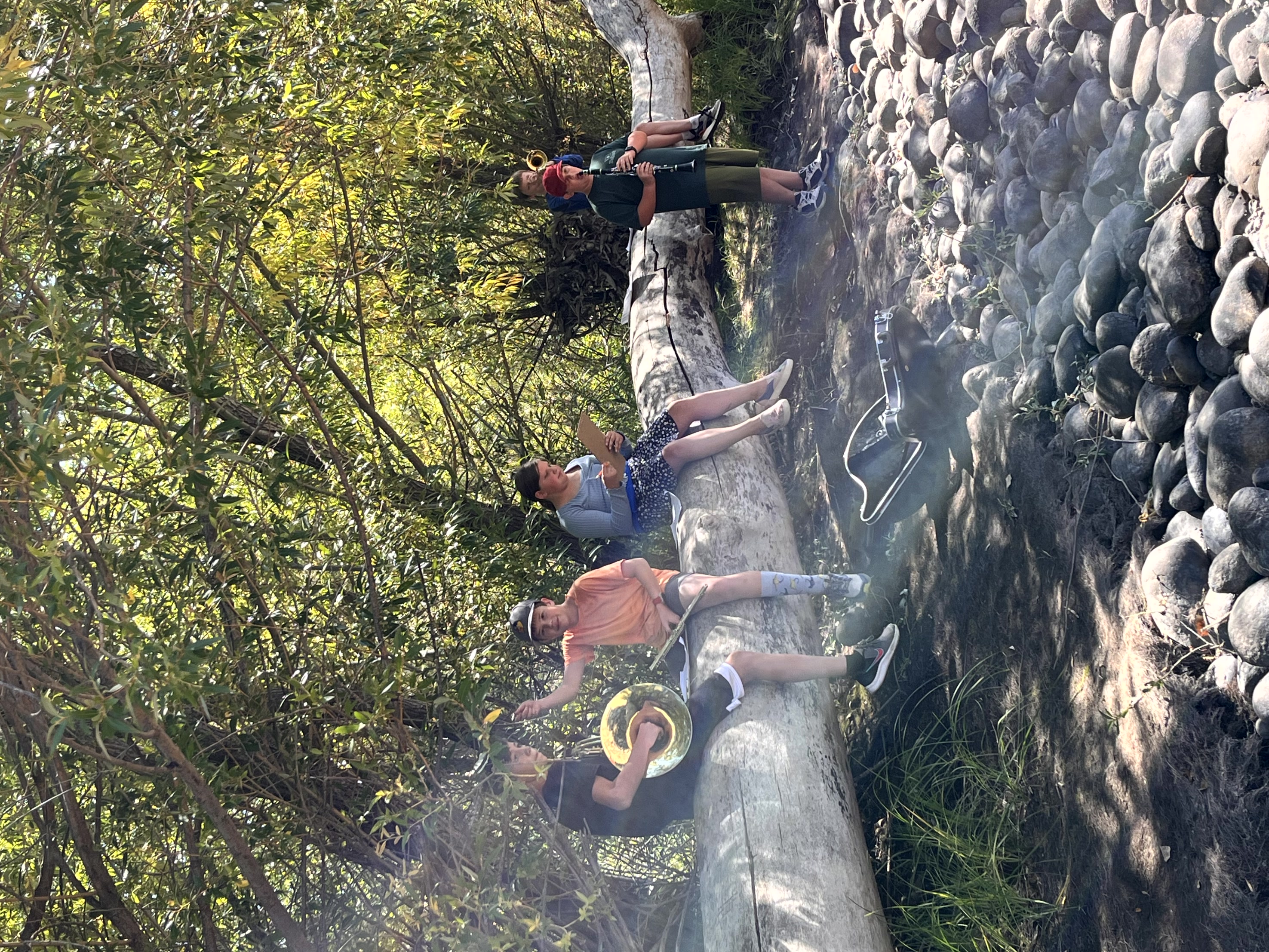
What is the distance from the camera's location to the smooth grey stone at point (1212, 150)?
8.04ft

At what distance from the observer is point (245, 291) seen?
4402 millimetres

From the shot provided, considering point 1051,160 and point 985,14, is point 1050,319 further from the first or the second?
point 985,14

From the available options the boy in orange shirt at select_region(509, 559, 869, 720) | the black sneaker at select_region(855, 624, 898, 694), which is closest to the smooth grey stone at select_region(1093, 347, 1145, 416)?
the black sneaker at select_region(855, 624, 898, 694)

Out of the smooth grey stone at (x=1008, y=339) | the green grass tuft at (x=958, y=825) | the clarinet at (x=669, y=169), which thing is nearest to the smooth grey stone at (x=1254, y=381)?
the smooth grey stone at (x=1008, y=339)

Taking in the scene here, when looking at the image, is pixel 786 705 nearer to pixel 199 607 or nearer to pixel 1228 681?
pixel 1228 681

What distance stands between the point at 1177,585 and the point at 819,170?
3519 millimetres

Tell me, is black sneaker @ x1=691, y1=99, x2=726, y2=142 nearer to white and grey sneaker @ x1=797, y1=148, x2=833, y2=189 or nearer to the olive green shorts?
the olive green shorts

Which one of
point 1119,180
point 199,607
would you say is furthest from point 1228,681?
point 199,607

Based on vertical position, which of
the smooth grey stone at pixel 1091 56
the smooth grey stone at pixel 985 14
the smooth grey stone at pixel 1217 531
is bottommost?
the smooth grey stone at pixel 1217 531

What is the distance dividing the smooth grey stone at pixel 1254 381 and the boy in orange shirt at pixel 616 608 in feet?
6.54

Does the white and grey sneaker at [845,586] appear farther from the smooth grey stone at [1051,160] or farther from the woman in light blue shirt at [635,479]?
the smooth grey stone at [1051,160]

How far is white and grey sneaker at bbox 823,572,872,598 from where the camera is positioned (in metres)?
4.16

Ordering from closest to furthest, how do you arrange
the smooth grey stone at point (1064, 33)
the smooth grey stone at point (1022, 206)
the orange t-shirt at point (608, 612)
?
1. the smooth grey stone at point (1064, 33)
2. the smooth grey stone at point (1022, 206)
3. the orange t-shirt at point (608, 612)

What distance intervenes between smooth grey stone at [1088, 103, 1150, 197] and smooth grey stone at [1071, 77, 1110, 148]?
8 centimetres
